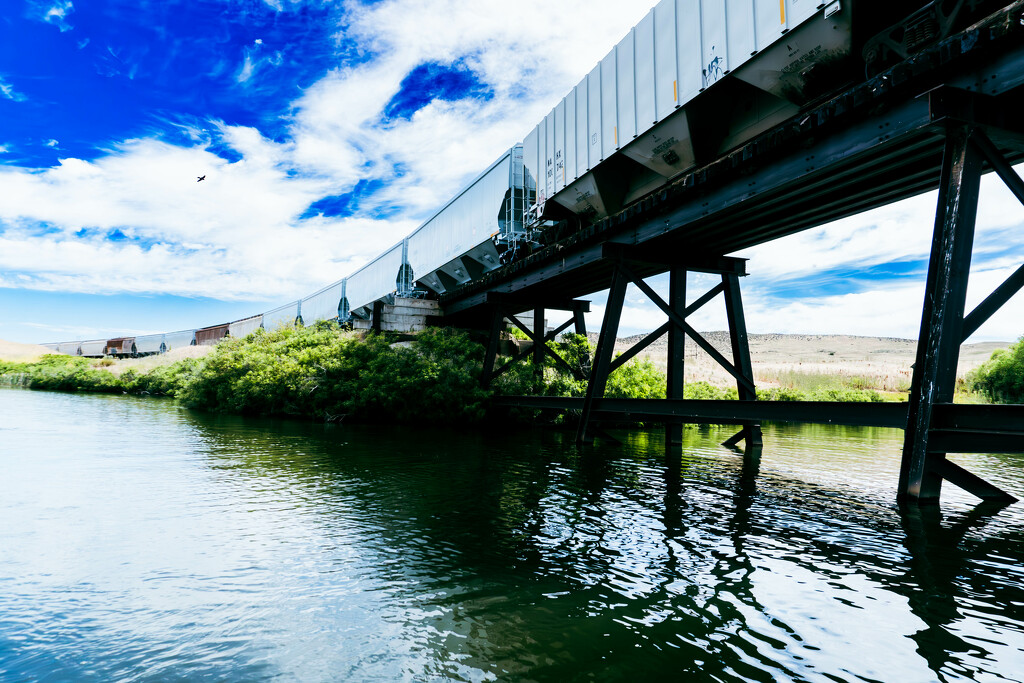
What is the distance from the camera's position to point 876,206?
979 cm

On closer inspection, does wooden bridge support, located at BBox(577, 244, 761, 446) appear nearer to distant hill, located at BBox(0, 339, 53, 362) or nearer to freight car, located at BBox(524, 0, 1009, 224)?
freight car, located at BBox(524, 0, 1009, 224)

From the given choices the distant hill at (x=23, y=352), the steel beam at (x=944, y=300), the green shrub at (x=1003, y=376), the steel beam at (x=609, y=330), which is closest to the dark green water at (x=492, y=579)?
the steel beam at (x=944, y=300)

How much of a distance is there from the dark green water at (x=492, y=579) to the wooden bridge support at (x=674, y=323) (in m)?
3.76

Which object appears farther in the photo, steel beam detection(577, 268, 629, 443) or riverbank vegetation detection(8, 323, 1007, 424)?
riverbank vegetation detection(8, 323, 1007, 424)

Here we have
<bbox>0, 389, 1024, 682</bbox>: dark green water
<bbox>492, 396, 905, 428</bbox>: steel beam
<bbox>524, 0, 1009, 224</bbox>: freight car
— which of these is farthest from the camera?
<bbox>524, 0, 1009, 224</bbox>: freight car

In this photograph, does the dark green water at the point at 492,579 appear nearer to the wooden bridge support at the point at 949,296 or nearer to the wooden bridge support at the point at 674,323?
the wooden bridge support at the point at 949,296

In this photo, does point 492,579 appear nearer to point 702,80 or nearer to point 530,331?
point 702,80

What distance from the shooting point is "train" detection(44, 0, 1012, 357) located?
7.18 metres

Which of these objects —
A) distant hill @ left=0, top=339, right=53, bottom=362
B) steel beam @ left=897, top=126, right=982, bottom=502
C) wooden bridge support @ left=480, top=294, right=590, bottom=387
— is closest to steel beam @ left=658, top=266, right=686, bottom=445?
wooden bridge support @ left=480, top=294, right=590, bottom=387

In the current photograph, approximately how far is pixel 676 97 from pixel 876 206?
4053 mm

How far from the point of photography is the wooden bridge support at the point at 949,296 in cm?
581

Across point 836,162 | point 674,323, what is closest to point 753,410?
point 674,323

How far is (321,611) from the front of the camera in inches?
142

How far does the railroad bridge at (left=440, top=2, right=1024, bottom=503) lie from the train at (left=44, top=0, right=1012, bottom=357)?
796 millimetres
